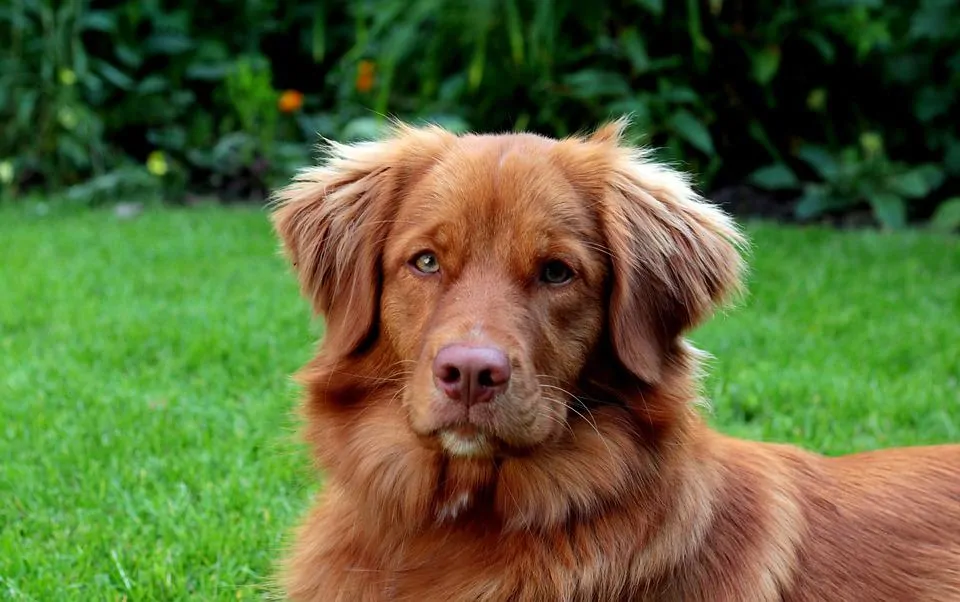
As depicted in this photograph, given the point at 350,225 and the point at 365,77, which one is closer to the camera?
the point at 350,225

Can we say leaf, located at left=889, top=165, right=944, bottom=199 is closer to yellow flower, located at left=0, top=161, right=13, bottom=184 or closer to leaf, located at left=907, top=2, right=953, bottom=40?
leaf, located at left=907, top=2, right=953, bottom=40

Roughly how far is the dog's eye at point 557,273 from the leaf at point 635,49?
724 centimetres

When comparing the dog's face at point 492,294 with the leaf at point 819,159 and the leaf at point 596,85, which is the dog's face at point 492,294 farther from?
the leaf at point 819,159

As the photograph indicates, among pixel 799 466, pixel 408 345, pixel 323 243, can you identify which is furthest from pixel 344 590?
pixel 799 466

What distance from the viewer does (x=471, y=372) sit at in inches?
109

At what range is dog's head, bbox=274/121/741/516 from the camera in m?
2.89

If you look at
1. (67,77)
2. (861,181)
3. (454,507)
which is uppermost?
(454,507)

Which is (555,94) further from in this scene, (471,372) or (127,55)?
(471,372)

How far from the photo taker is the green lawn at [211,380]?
13.2 ft

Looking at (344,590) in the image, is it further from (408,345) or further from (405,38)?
(405,38)

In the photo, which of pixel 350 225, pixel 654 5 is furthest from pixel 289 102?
pixel 350 225

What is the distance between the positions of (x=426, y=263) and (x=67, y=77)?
854cm

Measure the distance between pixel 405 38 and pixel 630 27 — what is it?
7.27 feet

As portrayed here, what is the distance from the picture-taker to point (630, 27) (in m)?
10.3
